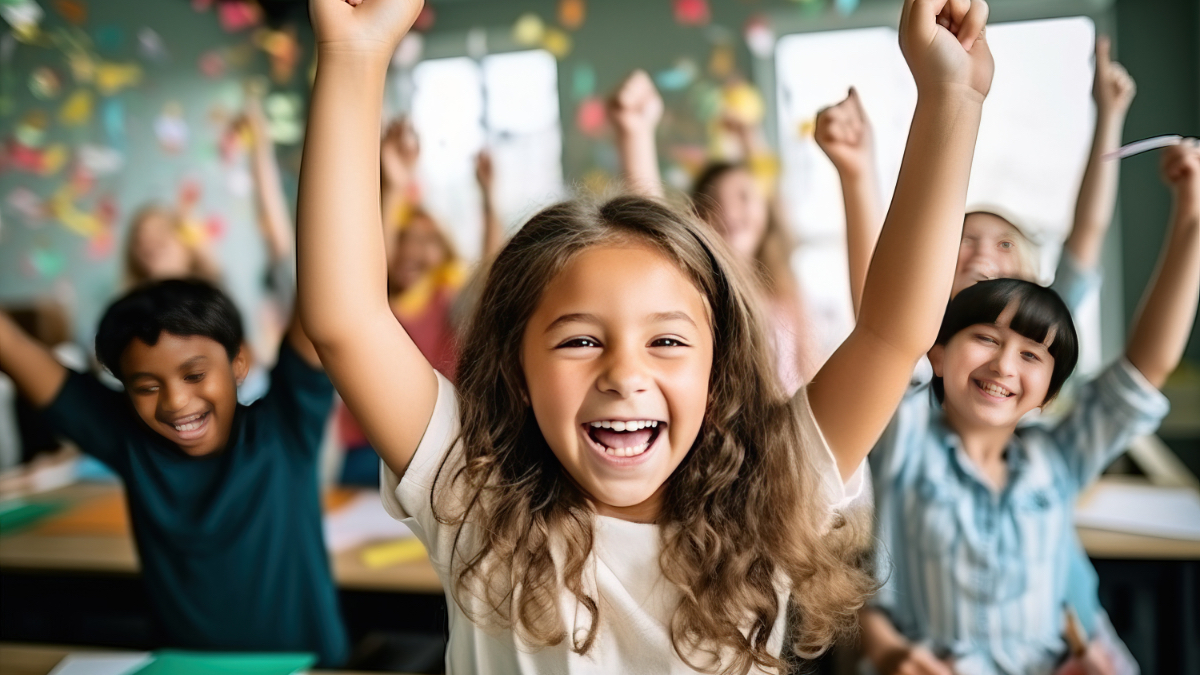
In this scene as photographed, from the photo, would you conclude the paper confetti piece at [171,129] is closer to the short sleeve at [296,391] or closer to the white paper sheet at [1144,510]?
the short sleeve at [296,391]

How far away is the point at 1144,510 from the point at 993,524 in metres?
0.62

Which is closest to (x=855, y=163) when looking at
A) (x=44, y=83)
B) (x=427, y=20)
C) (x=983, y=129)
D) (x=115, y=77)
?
(x=983, y=129)

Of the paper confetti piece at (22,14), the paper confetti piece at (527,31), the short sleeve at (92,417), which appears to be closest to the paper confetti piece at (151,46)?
the paper confetti piece at (22,14)

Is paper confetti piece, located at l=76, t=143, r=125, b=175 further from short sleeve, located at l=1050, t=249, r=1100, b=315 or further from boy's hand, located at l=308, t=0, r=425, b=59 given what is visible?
short sleeve, located at l=1050, t=249, r=1100, b=315

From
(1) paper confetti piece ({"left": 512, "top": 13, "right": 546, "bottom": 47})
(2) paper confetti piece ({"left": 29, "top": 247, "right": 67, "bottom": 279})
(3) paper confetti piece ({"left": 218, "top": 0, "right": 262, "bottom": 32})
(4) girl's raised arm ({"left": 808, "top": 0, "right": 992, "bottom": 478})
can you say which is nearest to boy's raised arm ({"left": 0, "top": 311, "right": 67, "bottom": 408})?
(4) girl's raised arm ({"left": 808, "top": 0, "right": 992, "bottom": 478})

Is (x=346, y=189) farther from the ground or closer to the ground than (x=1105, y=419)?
farther from the ground

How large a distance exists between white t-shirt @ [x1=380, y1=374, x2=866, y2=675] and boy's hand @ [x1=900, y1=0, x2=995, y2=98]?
0.78 ft

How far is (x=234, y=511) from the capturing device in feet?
2.59

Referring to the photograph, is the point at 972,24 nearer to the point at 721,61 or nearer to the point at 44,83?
the point at 44,83

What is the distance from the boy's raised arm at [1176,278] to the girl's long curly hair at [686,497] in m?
0.31

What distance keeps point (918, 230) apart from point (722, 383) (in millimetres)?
186

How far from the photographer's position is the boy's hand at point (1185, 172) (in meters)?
0.62

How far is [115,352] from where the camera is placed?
0.71 metres

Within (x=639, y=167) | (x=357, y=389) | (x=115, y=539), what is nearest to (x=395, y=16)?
(x=357, y=389)
